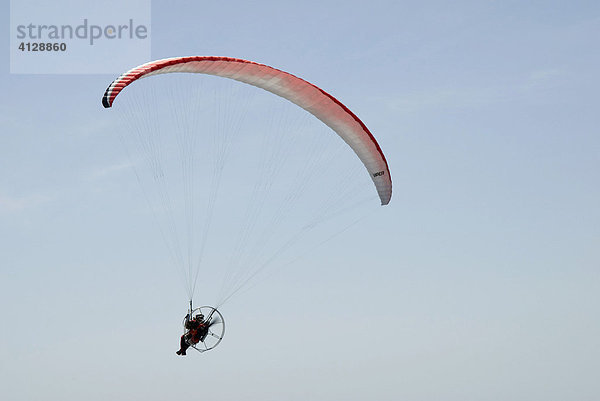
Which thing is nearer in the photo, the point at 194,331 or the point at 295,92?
the point at 194,331

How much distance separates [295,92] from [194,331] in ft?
31.5

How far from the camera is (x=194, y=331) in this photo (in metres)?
38.0

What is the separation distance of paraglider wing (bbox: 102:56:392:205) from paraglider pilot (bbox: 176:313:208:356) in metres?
8.69

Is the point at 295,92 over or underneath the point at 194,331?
over

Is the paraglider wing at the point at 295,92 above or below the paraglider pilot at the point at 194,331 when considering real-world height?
above

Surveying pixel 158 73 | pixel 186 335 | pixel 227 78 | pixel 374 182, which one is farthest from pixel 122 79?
pixel 374 182

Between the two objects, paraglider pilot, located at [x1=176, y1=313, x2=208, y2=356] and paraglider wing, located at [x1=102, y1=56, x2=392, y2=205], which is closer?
paraglider wing, located at [x1=102, y1=56, x2=392, y2=205]

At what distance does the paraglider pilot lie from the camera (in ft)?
124

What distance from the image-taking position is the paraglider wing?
35188 mm

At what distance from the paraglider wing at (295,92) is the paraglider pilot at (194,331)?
8686mm

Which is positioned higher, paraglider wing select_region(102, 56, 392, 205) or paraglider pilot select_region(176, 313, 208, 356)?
paraglider wing select_region(102, 56, 392, 205)

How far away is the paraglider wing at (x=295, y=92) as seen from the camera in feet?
115

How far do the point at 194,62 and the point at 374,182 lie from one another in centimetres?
1064

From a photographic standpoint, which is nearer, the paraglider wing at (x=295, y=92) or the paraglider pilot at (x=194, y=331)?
the paraglider wing at (x=295, y=92)
